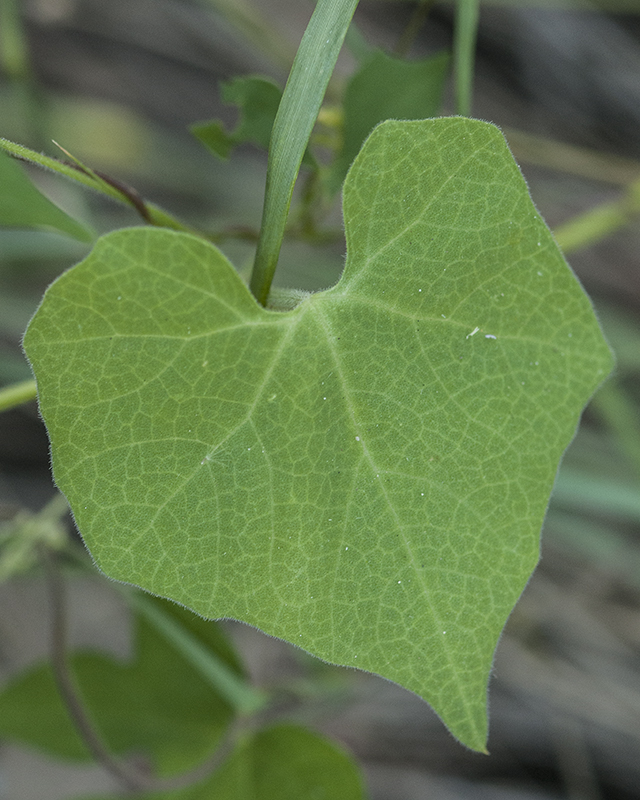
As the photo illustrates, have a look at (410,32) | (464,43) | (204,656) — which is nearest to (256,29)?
(410,32)

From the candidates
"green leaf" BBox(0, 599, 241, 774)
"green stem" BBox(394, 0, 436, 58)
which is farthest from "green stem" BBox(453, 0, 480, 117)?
"green leaf" BBox(0, 599, 241, 774)

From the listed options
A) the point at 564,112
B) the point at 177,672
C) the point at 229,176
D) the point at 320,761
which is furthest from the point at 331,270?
→ the point at 320,761

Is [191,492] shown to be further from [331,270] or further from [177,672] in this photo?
[331,270]

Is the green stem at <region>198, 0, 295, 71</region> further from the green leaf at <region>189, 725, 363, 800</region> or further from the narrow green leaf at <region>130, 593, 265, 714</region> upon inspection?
the green leaf at <region>189, 725, 363, 800</region>

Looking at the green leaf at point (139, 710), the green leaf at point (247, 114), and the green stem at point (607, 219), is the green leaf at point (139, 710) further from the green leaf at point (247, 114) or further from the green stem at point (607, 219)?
the green stem at point (607, 219)

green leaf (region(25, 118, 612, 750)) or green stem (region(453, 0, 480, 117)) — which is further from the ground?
green stem (region(453, 0, 480, 117))

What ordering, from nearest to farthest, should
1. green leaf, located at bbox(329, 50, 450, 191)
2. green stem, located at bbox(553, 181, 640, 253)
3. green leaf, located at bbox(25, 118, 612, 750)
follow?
1. green leaf, located at bbox(25, 118, 612, 750)
2. green leaf, located at bbox(329, 50, 450, 191)
3. green stem, located at bbox(553, 181, 640, 253)

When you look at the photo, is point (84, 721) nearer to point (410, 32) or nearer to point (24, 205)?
point (24, 205)
